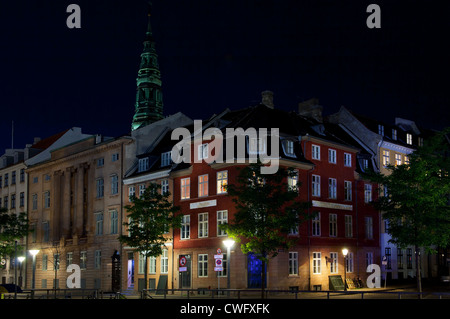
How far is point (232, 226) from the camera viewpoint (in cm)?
4219

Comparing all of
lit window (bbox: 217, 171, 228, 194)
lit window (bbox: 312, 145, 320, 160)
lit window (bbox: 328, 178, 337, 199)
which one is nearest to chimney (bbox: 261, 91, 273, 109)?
lit window (bbox: 312, 145, 320, 160)

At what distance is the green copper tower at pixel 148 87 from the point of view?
359ft

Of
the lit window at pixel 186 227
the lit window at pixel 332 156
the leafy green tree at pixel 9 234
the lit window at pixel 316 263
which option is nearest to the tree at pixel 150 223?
the lit window at pixel 186 227

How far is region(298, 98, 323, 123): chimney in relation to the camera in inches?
2486

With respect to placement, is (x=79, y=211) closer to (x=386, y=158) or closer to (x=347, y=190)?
(x=347, y=190)

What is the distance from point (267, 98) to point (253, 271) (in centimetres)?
1760

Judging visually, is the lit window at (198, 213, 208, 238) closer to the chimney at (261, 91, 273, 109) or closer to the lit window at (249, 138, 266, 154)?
the lit window at (249, 138, 266, 154)

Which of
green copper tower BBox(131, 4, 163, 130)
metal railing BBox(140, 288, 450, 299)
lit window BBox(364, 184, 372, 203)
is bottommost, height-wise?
metal railing BBox(140, 288, 450, 299)

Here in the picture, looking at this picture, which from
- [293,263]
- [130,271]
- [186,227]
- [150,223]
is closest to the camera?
[293,263]

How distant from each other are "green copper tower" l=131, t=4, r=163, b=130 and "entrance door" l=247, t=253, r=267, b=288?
63.6m

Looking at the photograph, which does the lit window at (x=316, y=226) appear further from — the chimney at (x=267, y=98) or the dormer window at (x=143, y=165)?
the dormer window at (x=143, y=165)

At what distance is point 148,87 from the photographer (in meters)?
110

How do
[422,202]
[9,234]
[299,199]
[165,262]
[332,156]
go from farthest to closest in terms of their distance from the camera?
[9,234] < [165,262] < [332,156] < [299,199] < [422,202]

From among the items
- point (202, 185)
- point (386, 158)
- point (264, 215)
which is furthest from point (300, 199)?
point (386, 158)
